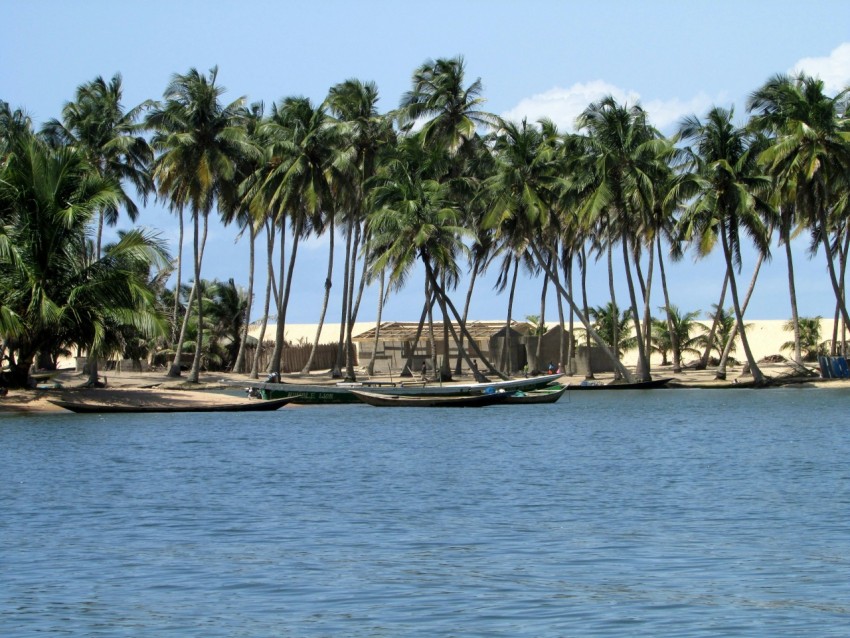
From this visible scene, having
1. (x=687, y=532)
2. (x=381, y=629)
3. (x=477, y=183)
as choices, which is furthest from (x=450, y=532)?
(x=477, y=183)

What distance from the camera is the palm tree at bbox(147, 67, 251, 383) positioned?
2290 inches

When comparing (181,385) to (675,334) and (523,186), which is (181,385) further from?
(675,334)

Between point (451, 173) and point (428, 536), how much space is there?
51614 millimetres

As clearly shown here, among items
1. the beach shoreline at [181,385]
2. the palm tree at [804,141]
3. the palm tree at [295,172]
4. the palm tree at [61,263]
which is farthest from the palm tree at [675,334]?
the palm tree at [61,263]

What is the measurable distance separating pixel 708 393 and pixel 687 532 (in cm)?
4212

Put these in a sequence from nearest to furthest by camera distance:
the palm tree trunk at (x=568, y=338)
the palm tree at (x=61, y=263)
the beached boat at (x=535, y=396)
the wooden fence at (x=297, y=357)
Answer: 1. the palm tree at (x=61, y=263)
2. the beached boat at (x=535, y=396)
3. the palm tree trunk at (x=568, y=338)
4. the wooden fence at (x=297, y=357)

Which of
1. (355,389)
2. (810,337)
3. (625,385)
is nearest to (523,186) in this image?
(625,385)

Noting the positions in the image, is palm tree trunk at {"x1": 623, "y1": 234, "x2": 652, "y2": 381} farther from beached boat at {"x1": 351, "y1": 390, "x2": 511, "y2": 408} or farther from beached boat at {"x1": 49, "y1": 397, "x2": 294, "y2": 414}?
beached boat at {"x1": 49, "y1": 397, "x2": 294, "y2": 414}

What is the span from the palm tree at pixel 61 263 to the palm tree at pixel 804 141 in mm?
31206

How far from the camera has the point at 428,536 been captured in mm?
16672

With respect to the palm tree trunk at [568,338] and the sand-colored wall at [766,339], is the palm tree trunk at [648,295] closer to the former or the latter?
the palm tree trunk at [568,338]

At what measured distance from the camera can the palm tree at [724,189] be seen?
2277 inches

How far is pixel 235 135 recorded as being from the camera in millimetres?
58594

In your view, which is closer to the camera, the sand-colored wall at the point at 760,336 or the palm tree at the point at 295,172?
the palm tree at the point at 295,172
